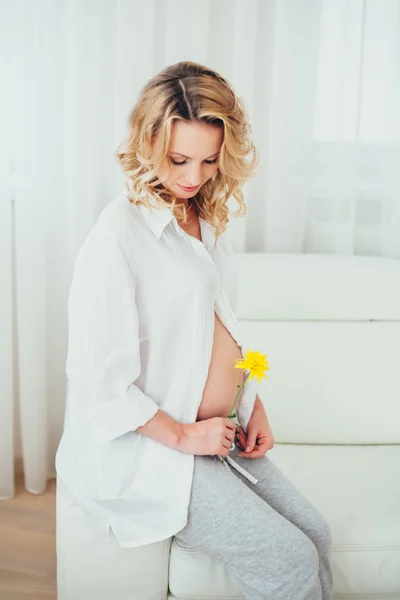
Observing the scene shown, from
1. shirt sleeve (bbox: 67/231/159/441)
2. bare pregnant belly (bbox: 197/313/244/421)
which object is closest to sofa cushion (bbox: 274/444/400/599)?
bare pregnant belly (bbox: 197/313/244/421)

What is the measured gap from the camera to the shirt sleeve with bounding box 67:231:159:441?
116 centimetres

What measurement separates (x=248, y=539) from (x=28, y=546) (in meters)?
0.96

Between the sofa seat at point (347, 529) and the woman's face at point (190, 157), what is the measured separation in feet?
2.29

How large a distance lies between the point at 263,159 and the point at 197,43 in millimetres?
399

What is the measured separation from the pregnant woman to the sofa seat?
97 mm

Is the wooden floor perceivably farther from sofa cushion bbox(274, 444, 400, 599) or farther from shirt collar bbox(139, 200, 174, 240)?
shirt collar bbox(139, 200, 174, 240)

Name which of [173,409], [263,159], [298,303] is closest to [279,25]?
[263,159]

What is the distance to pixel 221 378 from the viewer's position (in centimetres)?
134

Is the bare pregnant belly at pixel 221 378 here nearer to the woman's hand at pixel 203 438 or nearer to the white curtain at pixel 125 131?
the woman's hand at pixel 203 438

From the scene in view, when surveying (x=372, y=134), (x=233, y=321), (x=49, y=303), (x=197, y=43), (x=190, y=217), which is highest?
(x=197, y=43)

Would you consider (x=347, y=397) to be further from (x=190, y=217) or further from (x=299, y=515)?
(x=190, y=217)

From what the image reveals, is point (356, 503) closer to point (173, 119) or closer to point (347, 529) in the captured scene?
point (347, 529)

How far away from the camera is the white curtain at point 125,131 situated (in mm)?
1963

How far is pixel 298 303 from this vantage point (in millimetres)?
1933
